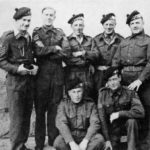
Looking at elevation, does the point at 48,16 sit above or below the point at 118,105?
above

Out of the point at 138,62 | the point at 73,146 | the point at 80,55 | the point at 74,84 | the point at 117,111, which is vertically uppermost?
the point at 80,55

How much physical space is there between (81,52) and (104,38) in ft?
1.73

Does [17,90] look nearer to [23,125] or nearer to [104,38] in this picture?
[23,125]

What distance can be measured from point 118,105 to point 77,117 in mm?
590

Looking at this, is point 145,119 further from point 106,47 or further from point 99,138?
point 106,47

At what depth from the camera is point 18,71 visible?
14.7 ft

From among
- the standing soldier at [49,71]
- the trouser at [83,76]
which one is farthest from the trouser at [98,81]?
the standing soldier at [49,71]

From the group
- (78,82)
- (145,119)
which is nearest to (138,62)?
(145,119)

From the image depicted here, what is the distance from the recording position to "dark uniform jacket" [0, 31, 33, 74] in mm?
4477

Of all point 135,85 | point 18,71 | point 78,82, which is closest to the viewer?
point 18,71

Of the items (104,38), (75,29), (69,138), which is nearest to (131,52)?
(104,38)

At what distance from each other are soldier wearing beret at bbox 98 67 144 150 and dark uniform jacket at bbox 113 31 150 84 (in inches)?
7.0

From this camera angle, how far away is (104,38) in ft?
17.1

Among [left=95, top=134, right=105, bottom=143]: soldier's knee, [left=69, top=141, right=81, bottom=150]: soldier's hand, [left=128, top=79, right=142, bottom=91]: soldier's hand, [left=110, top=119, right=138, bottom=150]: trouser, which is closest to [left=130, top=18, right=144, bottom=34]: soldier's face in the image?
[left=128, top=79, right=142, bottom=91]: soldier's hand
